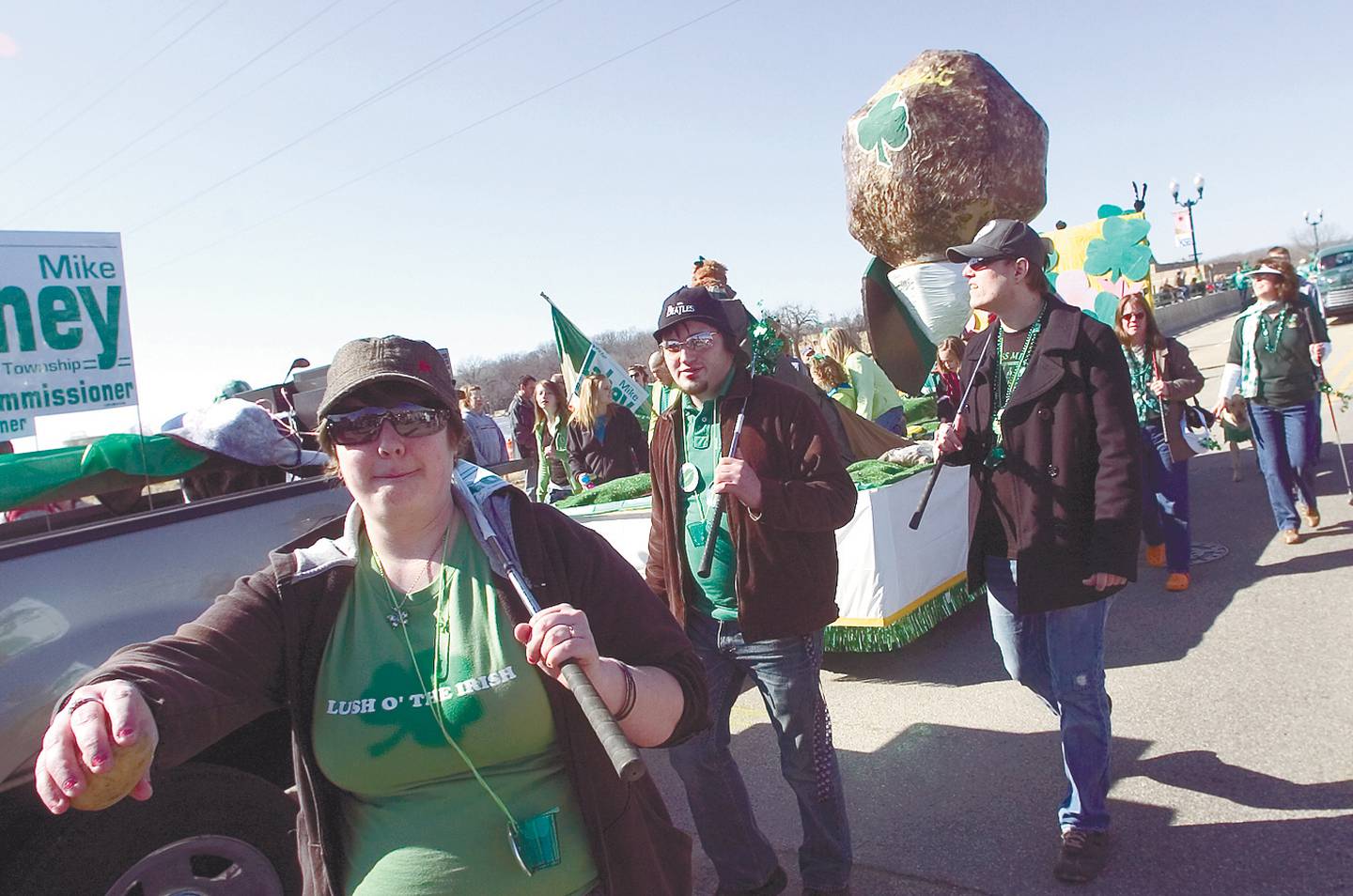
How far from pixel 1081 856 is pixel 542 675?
2.13 m

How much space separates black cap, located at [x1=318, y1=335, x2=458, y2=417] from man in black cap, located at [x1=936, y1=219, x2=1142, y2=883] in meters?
1.95

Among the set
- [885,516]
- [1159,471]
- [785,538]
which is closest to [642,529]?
[885,516]

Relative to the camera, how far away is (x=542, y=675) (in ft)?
5.53

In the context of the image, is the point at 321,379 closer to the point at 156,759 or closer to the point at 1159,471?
the point at 156,759

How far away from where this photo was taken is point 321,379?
227 inches

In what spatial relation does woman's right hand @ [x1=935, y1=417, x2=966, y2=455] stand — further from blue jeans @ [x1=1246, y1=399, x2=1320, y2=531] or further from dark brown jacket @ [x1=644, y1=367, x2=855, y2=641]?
blue jeans @ [x1=1246, y1=399, x2=1320, y2=531]

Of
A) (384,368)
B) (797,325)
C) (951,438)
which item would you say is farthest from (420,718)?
(797,325)

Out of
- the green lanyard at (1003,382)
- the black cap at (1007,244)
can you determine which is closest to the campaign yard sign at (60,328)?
the black cap at (1007,244)

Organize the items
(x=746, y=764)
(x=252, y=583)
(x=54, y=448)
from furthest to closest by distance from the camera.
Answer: (x=746, y=764) < (x=54, y=448) < (x=252, y=583)

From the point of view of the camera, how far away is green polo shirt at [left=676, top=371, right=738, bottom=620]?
10.0 ft

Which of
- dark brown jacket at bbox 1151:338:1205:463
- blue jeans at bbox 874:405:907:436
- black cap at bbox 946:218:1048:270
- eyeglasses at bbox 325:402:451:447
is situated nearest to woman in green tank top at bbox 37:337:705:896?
eyeglasses at bbox 325:402:451:447

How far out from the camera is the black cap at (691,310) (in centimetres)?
301

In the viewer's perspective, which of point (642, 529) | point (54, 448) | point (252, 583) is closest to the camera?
point (252, 583)

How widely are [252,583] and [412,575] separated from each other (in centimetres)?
28
